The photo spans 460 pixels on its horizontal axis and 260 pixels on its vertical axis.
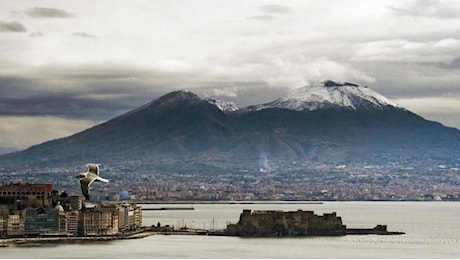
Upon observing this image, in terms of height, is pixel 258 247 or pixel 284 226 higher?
pixel 284 226

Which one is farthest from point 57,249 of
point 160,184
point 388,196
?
point 160,184

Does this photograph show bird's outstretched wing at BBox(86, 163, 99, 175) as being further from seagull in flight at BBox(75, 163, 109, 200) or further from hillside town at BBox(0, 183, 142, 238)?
hillside town at BBox(0, 183, 142, 238)

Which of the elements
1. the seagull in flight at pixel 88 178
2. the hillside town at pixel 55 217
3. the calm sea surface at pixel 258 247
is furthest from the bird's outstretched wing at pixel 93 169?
the hillside town at pixel 55 217

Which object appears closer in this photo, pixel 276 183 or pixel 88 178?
pixel 88 178

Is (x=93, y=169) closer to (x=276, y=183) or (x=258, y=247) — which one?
(x=258, y=247)

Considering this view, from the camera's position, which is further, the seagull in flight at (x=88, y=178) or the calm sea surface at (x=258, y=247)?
the calm sea surface at (x=258, y=247)

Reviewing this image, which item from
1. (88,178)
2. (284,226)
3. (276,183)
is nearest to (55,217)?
(284,226)

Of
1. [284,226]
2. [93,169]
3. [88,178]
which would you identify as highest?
[284,226]

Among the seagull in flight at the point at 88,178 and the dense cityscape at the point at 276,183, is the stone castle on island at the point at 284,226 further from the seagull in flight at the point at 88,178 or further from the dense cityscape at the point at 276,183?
the dense cityscape at the point at 276,183

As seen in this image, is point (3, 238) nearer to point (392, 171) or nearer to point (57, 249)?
point (57, 249)
